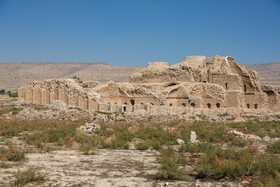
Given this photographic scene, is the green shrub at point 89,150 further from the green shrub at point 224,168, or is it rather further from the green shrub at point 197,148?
the green shrub at point 224,168

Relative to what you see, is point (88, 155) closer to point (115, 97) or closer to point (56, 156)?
point (56, 156)

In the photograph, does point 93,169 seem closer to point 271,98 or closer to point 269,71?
point 271,98

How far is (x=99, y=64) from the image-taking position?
11625cm

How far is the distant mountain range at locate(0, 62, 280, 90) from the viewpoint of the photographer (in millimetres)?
91688

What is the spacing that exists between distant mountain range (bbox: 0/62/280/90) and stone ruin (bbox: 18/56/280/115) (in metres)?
57.1

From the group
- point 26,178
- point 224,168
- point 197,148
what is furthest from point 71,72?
Result: point 224,168

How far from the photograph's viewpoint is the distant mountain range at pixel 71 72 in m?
91.7

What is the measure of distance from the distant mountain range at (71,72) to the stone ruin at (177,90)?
57.1 meters

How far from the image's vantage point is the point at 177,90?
2920 cm

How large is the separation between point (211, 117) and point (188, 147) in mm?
11791

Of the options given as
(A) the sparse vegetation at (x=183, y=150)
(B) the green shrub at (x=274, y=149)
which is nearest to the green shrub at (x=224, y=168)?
(A) the sparse vegetation at (x=183, y=150)

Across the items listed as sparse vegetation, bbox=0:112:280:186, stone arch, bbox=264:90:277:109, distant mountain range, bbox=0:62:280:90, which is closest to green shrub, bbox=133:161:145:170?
sparse vegetation, bbox=0:112:280:186

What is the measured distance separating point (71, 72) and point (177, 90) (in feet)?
→ 269

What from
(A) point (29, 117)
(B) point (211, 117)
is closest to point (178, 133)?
(B) point (211, 117)
